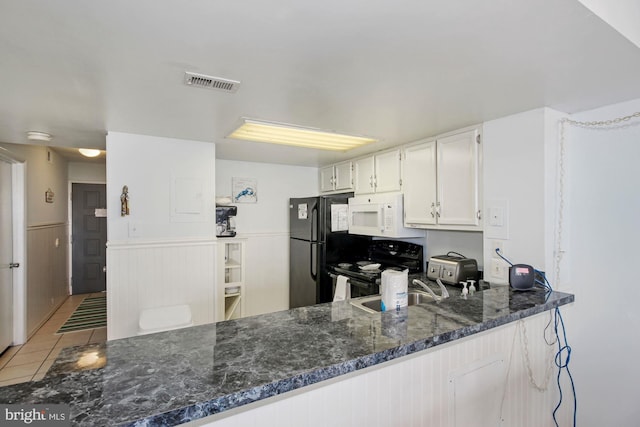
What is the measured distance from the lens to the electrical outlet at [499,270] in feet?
7.02

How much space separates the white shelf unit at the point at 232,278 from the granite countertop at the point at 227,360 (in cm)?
237

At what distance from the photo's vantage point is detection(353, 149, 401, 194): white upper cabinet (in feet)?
10.1

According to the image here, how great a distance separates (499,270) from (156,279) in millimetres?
2731

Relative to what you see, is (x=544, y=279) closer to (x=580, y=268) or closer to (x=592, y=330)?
(x=580, y=268)

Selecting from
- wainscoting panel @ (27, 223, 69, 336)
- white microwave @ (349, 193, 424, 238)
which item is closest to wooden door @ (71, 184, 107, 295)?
wainscoting panel @ (27, 223, 69, 336)

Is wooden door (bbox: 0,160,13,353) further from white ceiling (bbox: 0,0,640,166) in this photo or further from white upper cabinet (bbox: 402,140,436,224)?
white upper cabinet (bbox: 402,140,436,224)

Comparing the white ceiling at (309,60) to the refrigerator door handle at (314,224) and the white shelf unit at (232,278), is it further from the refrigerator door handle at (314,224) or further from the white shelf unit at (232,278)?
the white shelf unit at (232,278)

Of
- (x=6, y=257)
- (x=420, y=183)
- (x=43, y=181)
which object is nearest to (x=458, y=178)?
(x=420, y=183)

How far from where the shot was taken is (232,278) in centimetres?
383

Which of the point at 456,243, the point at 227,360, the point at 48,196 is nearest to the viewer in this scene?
the point at 227,360

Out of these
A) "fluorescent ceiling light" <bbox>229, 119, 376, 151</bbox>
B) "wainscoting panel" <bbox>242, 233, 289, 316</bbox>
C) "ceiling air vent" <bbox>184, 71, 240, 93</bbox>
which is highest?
"ceiling air vent" <bbox>184, 71, 240, 93</bbox>

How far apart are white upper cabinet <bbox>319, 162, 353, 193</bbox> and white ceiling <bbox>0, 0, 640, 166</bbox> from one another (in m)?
1.49

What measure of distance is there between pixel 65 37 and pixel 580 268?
2897mm

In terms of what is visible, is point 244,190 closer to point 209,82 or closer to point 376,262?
point 376,262
